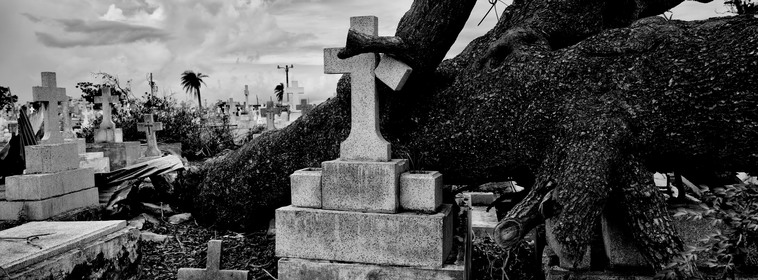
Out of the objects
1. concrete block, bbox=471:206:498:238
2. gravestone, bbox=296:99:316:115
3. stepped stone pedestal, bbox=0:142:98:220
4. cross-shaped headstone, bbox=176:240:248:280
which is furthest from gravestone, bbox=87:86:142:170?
cross-shaped headstone, bbox=176:240:248:280

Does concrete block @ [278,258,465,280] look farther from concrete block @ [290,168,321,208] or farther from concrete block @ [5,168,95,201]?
concrete block @ [5,168,95,201]

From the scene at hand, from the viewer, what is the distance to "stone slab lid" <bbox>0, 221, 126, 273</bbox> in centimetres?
386

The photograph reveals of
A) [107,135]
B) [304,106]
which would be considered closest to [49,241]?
[107,135]

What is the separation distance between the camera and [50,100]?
895cm

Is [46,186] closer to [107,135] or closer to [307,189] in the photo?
[307,189]

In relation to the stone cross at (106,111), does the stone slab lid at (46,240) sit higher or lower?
lower

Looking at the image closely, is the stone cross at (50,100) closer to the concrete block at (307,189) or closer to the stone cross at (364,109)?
the concrete block at (307,189)

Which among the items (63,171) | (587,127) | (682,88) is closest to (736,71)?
A: (682,88)

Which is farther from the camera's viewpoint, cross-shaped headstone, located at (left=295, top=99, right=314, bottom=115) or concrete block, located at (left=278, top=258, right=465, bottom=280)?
cross-shaped headstone, located at (left=295, top=99, right=314, bottom=115)

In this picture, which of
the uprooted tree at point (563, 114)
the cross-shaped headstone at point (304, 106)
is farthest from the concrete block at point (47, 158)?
the cross-shaped headstone at point (304, 106)

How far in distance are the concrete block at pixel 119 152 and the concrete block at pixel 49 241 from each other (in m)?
8.12

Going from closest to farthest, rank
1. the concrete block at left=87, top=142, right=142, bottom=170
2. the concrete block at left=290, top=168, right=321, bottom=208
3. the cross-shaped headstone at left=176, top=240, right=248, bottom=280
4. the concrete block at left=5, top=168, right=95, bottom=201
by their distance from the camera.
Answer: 1. the concrete block at left=290, top=168, right=321, bottom=208
2. the cross-shaped headstone at left=176, top=240, right=248, bottom=280
3. the concrete block at left=5, top=168, right=95, bottom=201
4. the concrete block at left=87, top=142, right=142, bottom=170

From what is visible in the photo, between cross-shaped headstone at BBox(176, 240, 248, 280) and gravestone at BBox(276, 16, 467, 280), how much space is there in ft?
2.39

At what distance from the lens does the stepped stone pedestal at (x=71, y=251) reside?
389cm
